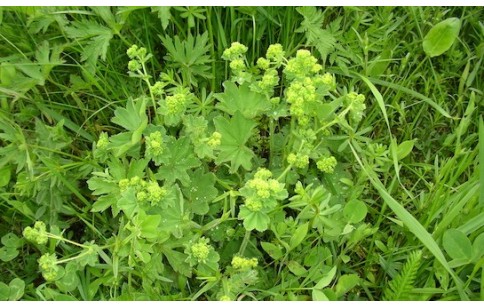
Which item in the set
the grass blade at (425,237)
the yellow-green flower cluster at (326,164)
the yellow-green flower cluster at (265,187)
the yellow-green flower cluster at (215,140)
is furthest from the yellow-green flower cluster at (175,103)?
the grass blade at (425,237)

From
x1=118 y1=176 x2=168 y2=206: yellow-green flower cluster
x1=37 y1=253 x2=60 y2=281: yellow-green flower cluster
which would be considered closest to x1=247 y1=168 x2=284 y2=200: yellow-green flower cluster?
x1=118 y1=176 x2=168 y2=206: yellow-green flower cluster

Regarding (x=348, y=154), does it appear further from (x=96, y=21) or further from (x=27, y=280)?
(x=27, y=280)

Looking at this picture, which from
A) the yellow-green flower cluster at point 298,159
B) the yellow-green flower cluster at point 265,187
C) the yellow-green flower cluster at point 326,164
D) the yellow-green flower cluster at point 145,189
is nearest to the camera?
the yellow-green flower cluster at point 265,187

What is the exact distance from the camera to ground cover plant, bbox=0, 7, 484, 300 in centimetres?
201

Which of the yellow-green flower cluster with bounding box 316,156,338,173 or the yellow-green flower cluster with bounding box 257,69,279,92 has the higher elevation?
the yellow-green flower cluster with bounding box 257,69,279,92

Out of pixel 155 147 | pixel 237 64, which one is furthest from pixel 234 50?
pixel 155 147

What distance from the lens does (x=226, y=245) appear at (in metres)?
2.21

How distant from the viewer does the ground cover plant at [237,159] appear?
6.59 ft

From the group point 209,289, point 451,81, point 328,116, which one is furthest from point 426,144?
point 209,289

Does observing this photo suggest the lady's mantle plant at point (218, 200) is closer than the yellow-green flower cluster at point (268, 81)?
Yes

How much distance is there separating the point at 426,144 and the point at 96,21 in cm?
141

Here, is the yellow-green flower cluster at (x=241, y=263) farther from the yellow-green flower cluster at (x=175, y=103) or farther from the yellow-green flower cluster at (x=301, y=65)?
the yellow-green flower cluster at (x=301, y=65)

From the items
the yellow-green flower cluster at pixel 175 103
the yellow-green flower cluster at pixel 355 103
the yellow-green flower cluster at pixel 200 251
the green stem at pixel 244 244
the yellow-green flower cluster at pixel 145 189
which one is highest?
the yellow-green flower cluster at pixel 175 103

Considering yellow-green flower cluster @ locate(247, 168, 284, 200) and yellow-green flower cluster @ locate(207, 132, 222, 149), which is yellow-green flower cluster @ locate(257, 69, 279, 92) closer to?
yellow-green flower cluster @ locate(207, 132, 222, 149)
